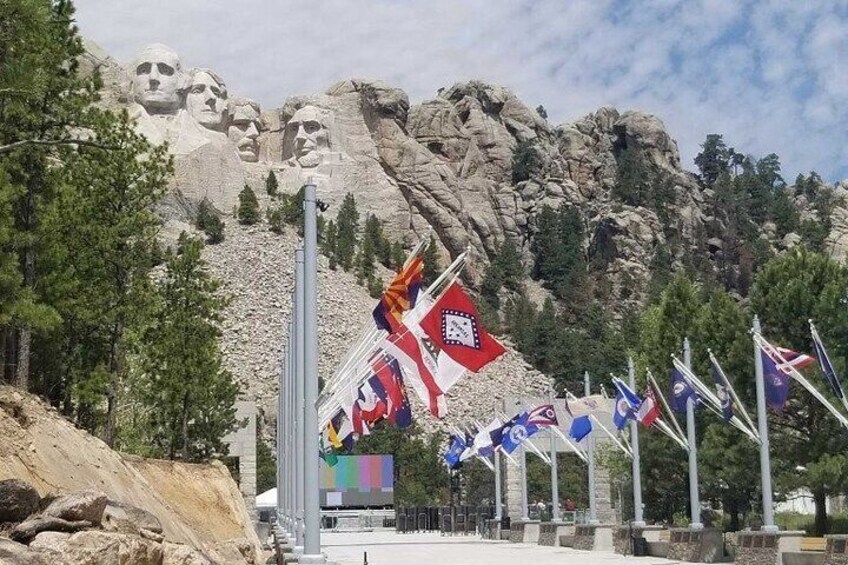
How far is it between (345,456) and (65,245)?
4243 cm

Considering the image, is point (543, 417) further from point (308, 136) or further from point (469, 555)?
point (308, 136)

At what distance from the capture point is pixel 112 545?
48.1 ft

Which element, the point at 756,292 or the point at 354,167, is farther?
the point at 354,167

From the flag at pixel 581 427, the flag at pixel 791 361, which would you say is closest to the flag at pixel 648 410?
the flag at pixel 581 427

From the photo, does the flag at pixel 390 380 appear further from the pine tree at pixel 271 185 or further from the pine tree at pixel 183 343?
the pine tree at pixel 271 185

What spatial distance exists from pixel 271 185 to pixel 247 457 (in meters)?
97.2

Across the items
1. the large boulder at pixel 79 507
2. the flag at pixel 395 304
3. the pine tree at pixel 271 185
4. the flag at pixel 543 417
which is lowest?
the large boulder at pixel 79 507

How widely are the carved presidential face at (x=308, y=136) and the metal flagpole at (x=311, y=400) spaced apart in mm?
139280

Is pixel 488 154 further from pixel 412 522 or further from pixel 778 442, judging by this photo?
pixel 778 442

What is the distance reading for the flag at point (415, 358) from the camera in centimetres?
1753

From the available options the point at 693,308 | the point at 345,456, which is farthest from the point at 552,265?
the point at 693,308

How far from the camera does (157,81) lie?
474 ft

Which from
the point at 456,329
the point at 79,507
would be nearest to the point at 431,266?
the point at 456,329

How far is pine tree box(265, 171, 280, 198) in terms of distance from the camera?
147 meters
